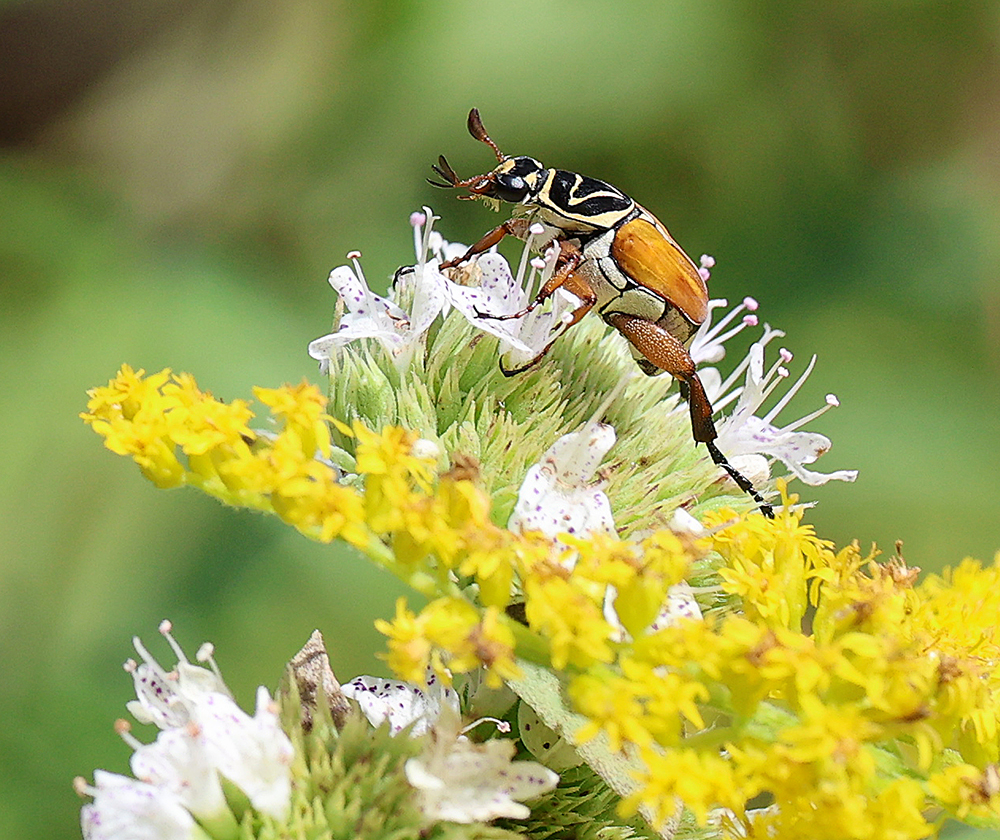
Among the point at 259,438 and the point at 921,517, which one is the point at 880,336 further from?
the point at 259,438

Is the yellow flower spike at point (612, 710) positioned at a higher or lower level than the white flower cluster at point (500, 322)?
lower

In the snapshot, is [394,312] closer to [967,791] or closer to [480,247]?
[480,247]

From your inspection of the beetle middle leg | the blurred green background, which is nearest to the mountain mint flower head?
the beetle middle leg

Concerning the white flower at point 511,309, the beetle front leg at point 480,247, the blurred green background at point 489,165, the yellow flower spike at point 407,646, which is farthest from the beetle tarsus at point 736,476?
the blurred green background at point 489,165

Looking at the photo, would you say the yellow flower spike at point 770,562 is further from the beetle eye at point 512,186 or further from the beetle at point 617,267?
the beetle eye at point 512,186

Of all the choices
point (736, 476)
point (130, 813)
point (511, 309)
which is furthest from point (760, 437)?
point (130, 813)

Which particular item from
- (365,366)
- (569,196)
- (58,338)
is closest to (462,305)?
(365,366)

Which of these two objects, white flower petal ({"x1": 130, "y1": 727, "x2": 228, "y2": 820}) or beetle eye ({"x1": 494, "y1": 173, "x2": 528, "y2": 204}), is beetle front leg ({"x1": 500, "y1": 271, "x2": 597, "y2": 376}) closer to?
beetle eye ({"x1": 494, "y1": 173, "x2": 528, "y2": 204})

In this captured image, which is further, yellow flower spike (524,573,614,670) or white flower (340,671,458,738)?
white flower (340,671,458,738)
